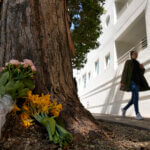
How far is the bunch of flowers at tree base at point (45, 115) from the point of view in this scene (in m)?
1.84

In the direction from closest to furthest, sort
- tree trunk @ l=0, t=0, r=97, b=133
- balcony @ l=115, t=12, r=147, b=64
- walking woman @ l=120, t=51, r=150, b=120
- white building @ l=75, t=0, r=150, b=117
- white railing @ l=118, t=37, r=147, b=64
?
tree trunk @ l=0, t=0, r=97, b=133
walking woman @ l=120, t=51, r=150, b=120
white building @ l=75, t=0, r=150, b=117
white railing @ l=118, t=37, r=147, b=64
balcony @ l=115, t=12, r=147, b=64

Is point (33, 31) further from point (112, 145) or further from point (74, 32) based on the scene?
point (74, 32)

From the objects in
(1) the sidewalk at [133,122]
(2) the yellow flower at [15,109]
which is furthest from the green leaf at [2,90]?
(1) the sidewalk at [133,122]

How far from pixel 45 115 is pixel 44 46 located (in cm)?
95

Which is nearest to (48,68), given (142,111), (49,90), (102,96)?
(49,90)

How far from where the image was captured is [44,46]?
2.47 m

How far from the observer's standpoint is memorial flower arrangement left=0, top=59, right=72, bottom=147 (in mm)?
1795

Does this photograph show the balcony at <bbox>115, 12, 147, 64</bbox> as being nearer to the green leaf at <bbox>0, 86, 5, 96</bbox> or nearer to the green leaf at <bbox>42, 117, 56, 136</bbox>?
the green leaf at <bbox>42, 117, 56, 136</bbox>

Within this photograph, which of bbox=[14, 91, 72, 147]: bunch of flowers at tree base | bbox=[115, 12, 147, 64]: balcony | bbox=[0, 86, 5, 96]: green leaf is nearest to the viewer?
bbox=[0, 86, 5, 96]: green leaf

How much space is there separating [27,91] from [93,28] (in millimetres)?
6872

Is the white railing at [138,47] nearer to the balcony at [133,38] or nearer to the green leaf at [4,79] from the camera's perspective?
the balcony at [133,38]

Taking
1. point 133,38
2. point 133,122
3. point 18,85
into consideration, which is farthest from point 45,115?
point 133,38

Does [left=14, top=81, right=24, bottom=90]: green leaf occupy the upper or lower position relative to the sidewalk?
upper

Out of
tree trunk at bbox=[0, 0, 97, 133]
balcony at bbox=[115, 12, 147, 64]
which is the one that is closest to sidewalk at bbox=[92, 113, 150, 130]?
tree trunk at bbox=[0, 0, 97, 133]
